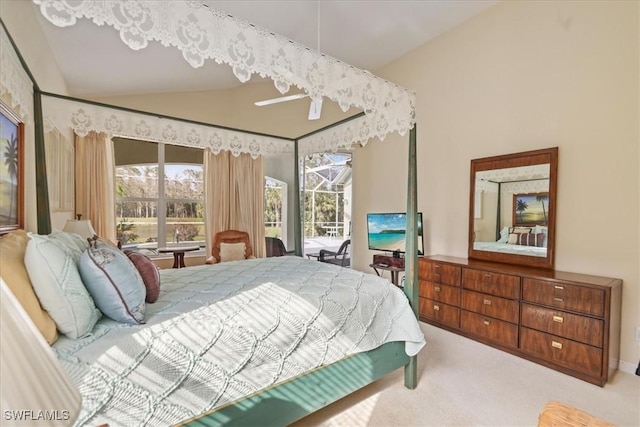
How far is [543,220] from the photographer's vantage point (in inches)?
113

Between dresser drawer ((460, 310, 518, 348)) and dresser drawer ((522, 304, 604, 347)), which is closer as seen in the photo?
dresser drawer ((522, 304, 604, 347))

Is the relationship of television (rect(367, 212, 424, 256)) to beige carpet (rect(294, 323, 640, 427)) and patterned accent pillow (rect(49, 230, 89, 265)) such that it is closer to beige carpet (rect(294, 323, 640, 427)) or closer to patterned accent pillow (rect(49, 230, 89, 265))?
beige carpet (rect(294, 323, 640, 427))

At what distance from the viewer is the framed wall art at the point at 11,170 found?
1.66 meters

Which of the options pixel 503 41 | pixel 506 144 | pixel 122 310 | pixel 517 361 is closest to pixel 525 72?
pixel 503 41

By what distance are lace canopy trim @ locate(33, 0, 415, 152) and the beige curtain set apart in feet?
11.6

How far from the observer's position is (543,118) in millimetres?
2891

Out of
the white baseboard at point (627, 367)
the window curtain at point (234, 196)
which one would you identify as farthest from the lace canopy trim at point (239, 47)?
the window curtain at point (234, 196)

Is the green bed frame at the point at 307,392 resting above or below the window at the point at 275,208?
below

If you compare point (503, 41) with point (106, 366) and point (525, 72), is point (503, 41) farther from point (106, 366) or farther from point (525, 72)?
point (106, 366)

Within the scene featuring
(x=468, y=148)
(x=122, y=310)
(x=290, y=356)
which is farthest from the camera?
(x=468, y=148)

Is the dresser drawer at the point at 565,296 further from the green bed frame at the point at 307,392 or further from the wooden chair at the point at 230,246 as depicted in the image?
the wooden chair at the point at 230,246

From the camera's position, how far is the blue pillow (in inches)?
53.5

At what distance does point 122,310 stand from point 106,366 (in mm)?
270

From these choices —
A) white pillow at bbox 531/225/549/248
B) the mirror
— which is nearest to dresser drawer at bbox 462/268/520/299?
the mirror
